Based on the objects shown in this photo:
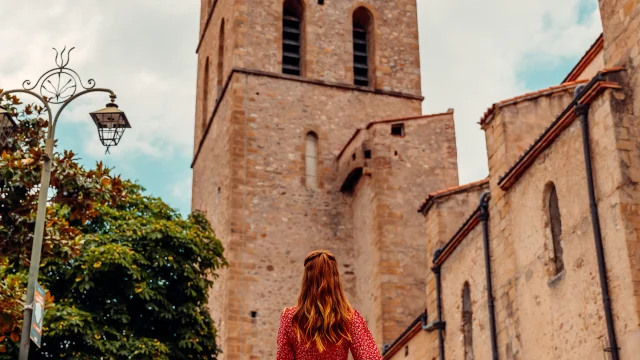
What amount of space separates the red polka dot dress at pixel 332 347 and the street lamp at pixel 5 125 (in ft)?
28.2

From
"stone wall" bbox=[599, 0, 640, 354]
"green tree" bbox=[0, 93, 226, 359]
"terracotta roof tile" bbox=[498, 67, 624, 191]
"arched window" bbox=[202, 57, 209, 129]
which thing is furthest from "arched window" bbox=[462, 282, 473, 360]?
"arched window" bbox=[202, 57, 209, 129]

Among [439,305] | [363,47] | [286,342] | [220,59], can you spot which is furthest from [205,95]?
[286,342]

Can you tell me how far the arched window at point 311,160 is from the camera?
29516 millimetres

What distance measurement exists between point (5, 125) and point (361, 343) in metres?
9.12

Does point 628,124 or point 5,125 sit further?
point 628,124

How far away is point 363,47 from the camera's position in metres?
33.3

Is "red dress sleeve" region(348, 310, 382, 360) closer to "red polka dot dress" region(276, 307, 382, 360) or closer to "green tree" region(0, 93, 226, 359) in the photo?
"red polka dot dress" region(276, 307, 382, 360)

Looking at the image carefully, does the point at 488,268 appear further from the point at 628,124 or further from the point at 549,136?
the point at 628,124

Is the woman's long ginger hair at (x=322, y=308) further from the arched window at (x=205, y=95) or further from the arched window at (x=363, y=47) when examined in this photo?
the arched window at (x=205, y=95)

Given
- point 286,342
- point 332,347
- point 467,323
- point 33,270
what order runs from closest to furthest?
point 332,347
point 286,342
point 33,270
point 467,323

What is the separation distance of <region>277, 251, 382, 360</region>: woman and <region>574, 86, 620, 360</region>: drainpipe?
9.02 m

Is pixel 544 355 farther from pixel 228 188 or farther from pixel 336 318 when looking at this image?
pixel 228 188

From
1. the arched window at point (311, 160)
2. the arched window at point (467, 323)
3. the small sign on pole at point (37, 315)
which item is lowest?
the small sign on pole at point (37, 315)

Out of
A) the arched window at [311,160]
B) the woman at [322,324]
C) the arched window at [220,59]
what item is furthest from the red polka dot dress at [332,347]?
the arched window at [220,59]
